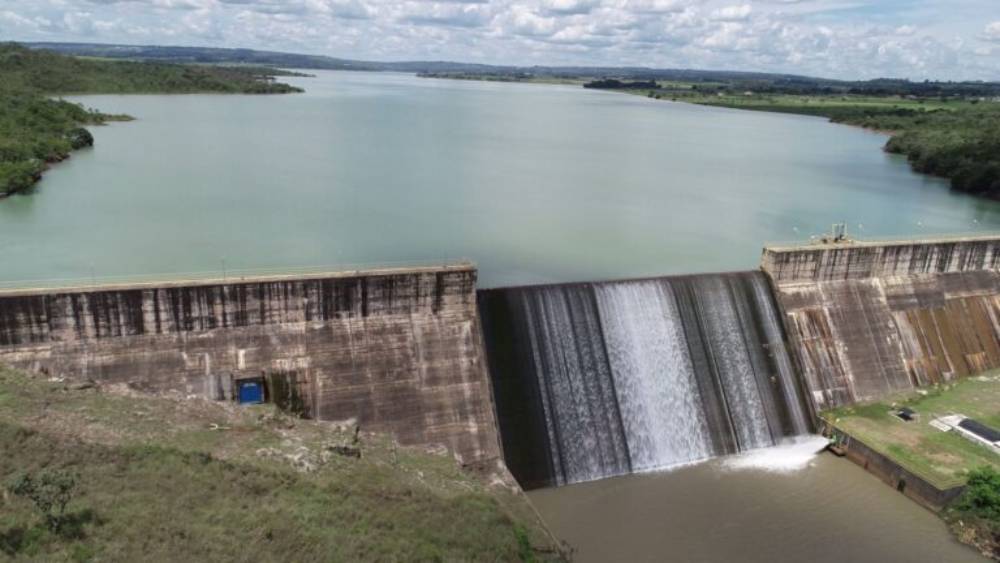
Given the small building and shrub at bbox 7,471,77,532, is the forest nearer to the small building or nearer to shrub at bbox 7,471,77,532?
the small building

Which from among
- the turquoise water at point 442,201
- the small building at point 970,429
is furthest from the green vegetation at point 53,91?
the small building at point 970,429

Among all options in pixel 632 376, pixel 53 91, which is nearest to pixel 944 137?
pixel 632 376

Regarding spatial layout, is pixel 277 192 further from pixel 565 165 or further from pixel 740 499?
pixel 740 499

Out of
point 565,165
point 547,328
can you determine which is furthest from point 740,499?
point 565,165

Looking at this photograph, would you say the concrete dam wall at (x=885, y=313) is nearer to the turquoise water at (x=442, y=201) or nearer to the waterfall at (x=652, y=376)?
the waterfall at (x=652, y=376)

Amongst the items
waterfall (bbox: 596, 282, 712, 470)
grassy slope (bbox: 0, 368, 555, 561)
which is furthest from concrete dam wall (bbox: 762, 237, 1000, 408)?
grassy slope (bbox: 0, 368, 555, 561)
